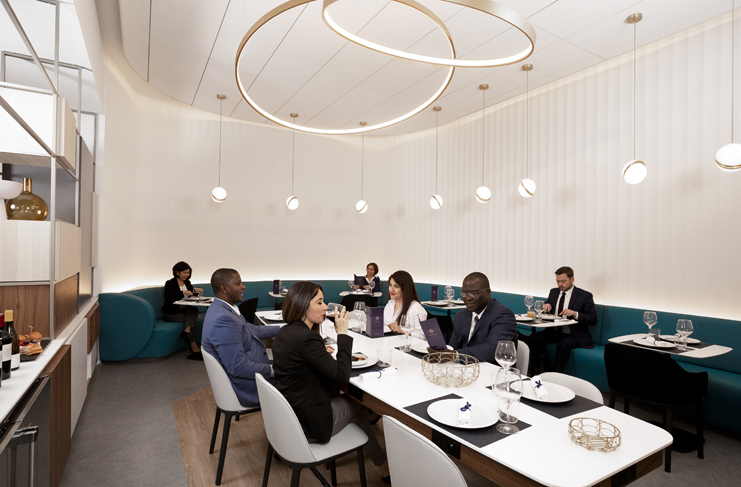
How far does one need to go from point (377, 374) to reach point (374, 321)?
0.97 metres

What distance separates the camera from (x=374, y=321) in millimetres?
3232

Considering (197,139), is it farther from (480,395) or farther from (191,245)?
(480,395)

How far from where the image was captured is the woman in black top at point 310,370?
84.0 inches

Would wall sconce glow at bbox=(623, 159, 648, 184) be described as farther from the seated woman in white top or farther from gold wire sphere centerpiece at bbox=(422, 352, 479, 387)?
gold wire sphere centerpiece at bbox=(422, 352, 479, 387)

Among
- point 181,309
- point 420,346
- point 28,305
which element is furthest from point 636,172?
point 181,309

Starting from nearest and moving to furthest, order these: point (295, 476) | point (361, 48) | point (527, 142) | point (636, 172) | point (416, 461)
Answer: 1. point (416, 461)
2. point (295, 476)
3. point (636, 172)
4. point (361, 48)
5. point (527, 142)

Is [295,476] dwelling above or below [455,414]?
below

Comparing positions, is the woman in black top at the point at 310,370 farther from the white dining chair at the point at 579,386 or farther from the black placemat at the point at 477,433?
the white dining chair at the point at 579,386

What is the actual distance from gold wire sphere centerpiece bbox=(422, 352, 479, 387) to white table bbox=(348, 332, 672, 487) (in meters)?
0.07

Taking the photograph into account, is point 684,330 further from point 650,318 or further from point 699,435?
point 699,435

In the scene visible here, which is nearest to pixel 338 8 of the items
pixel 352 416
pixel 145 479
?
pixel 352 416

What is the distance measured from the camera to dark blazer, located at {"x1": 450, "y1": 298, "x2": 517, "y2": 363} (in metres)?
2.72

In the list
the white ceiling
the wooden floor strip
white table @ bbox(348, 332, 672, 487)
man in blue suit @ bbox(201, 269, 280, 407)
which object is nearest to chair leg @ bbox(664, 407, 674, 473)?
white table @ bbox(348, 332, 672, 487)

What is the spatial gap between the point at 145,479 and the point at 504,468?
2502 mm
